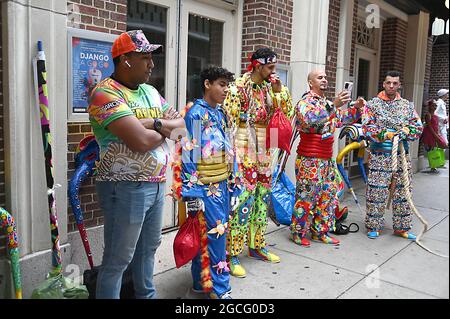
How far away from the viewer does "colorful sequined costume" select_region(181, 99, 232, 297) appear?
10.0ft

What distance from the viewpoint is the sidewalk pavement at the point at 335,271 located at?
3.37 m

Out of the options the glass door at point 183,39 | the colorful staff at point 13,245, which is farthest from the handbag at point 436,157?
the colorful staff at point 13,245

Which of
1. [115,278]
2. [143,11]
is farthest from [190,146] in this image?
[143,11]

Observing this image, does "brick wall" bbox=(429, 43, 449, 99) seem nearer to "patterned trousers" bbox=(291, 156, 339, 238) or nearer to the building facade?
the building facade

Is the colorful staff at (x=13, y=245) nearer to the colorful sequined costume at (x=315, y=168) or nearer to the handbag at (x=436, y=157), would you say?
the colorful sequined costume at (x=315, y=168)

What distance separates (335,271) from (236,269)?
0.91 meters

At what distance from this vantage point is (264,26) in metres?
5.20

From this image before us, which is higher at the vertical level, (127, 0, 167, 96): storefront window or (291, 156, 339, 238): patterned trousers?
(127, 0, 167, 96): storefront window

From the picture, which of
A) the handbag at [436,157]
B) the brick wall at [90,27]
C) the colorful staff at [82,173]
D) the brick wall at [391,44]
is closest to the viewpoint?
the colorful staff at [82,173]

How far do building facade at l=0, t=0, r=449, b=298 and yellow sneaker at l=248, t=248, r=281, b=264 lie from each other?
0.79 m

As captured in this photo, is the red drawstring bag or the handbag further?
the handbag

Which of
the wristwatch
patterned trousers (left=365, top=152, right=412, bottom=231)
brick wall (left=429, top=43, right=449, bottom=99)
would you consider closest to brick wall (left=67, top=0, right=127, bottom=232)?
the wristwatch

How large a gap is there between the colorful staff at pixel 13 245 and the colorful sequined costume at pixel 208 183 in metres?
1.12

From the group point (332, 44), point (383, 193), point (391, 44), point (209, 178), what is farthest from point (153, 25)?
point (391, 44)
